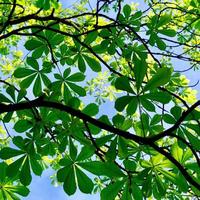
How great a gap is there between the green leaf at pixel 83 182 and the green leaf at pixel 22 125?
429 millimetres

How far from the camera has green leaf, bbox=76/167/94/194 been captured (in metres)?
1.89

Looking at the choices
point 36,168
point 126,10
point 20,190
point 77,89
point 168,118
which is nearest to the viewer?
point 168,118

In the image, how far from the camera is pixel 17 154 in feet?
7.04

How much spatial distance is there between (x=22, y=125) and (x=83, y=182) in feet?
1.67

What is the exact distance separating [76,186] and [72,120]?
0.35 metres

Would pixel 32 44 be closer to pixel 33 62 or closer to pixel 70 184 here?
pixel 33 62

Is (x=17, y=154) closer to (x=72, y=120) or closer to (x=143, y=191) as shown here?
(x=72, y=120)

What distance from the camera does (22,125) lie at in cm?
218

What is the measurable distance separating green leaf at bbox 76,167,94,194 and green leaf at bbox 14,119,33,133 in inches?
16.9

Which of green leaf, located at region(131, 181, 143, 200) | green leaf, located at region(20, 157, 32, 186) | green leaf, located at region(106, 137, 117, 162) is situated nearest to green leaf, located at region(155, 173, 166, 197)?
green leaf, located at region(131, 181, 143, 200)

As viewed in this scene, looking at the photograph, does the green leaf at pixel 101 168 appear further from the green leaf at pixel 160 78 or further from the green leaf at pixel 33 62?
the green leaf at pixel 33 62

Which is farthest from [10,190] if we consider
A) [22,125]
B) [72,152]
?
[72,152]

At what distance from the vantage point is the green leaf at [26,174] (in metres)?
2.13

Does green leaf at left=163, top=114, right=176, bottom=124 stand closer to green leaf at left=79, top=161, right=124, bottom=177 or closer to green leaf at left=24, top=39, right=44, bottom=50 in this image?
green leaf at left=79, top=161, right=124, bottom=177
